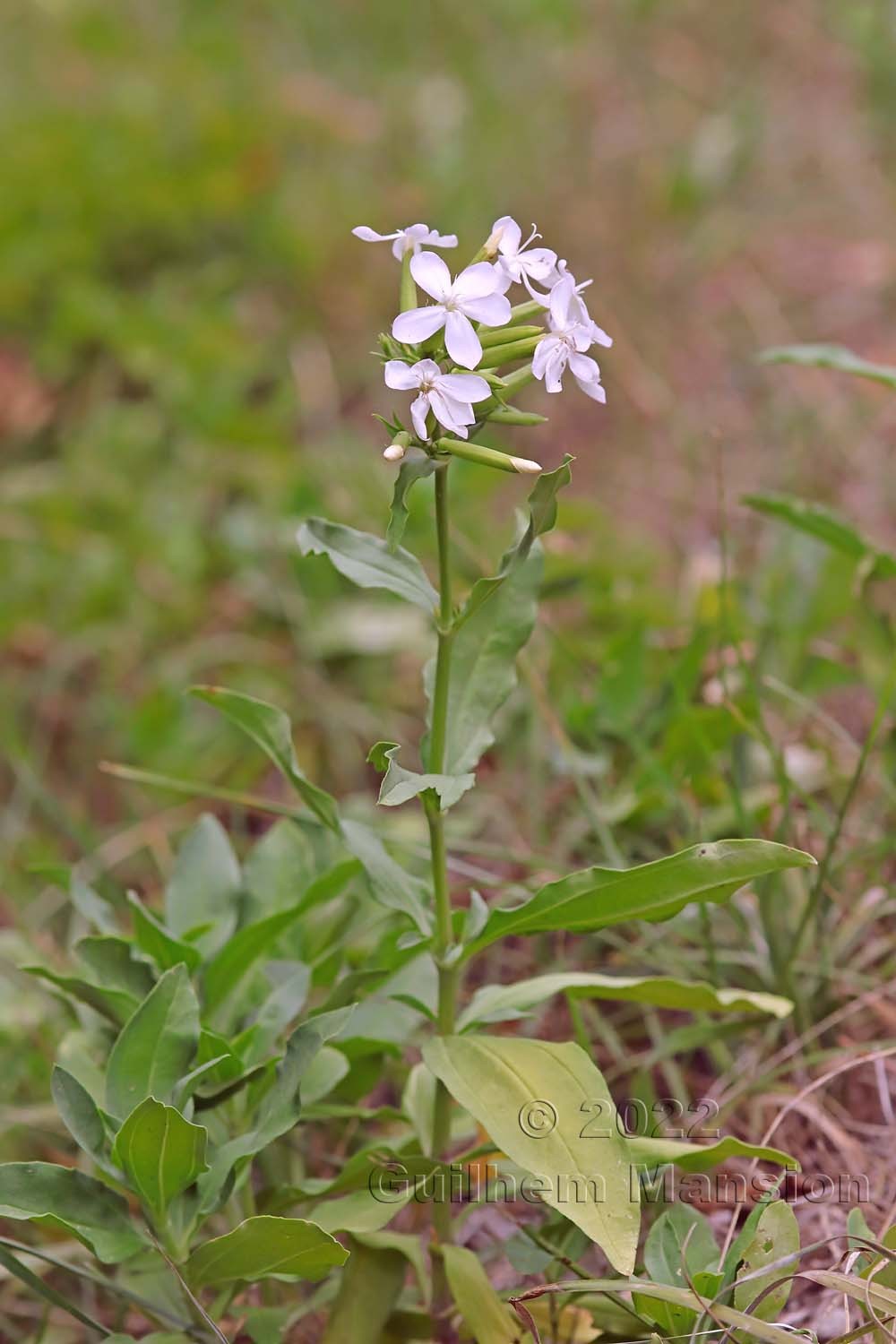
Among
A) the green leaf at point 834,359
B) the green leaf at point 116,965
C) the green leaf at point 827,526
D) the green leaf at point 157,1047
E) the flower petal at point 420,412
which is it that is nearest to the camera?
the flower petal at point 420,412

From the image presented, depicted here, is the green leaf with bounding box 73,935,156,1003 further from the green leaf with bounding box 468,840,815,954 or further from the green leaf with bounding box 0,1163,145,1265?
the green leaf with bounding box 468,840,815,954

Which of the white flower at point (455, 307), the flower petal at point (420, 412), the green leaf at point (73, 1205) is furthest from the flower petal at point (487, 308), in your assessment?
the green leaf at point (73, 1205)

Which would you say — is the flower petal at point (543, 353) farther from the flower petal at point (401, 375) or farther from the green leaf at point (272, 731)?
the green leaf at point (272, 731)

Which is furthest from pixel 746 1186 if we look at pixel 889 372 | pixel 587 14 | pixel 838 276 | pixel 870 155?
pixel 587 14

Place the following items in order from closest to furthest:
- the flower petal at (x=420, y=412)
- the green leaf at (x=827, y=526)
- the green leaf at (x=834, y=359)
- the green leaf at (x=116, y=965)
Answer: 1. the flower petal at (x=420, y=412)
2. the green leaf at (x=116, y=965)
3. the green leaf at (x=834, y=359)
4. the green leaf at (x=827, y=526)

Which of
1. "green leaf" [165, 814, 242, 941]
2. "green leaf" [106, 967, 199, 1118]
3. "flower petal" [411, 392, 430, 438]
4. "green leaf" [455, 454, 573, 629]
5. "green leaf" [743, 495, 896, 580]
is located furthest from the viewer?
"green leaf" [743, 495, 896, 580]

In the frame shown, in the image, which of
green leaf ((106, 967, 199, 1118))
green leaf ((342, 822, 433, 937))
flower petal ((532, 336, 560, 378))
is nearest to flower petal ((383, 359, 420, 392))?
flower petal ((532, 336, 560, 378))
